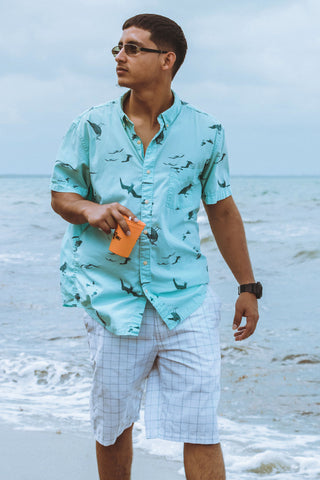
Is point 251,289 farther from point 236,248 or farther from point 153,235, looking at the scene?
point 153,235

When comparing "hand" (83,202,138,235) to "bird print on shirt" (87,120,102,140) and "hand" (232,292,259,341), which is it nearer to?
"bird print on shirt" (87,120,102,140)

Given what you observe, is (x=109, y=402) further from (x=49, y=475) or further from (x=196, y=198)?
(x=49, y=475)

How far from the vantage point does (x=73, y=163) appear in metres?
2.70

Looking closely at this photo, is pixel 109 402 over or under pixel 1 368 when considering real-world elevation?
over

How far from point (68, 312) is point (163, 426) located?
19.4 ft

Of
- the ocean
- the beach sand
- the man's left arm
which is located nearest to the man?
the man's left arm

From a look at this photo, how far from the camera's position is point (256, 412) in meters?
5.08

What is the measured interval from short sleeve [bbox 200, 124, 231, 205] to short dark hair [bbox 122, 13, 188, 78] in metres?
0.37

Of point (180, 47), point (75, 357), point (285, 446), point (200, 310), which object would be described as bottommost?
point (75, 357)

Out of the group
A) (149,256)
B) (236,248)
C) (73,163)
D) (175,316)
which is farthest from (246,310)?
(73,163)

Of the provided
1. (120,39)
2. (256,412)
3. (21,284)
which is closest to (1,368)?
(256,412)

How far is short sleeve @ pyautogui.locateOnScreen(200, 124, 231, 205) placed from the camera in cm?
279

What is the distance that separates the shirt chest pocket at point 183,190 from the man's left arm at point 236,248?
0.58 ft

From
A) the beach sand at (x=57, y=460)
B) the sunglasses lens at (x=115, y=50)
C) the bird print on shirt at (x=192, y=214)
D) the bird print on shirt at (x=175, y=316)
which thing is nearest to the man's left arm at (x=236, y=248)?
the bird print on shirt at (x=192, y=214)
